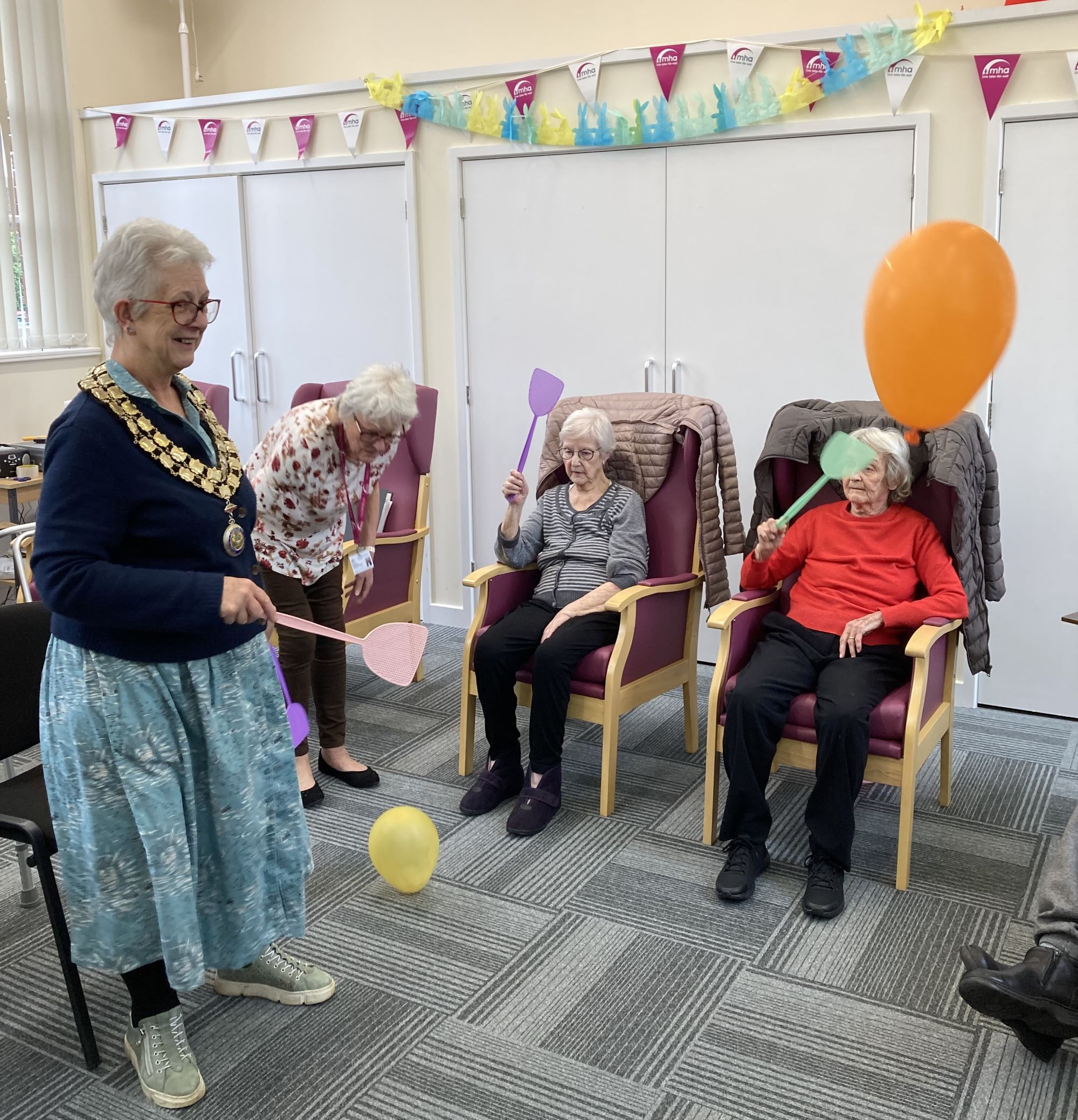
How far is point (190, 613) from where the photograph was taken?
1.68m

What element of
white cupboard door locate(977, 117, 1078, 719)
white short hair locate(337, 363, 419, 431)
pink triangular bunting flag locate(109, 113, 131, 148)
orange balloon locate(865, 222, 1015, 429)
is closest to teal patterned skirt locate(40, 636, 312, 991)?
white short hair locate(337, 363, 419, 431)

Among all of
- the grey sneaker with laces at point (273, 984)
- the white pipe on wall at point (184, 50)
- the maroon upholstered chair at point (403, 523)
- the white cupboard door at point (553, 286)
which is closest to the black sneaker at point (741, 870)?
the grey sneaker with laces at point (273, 984)

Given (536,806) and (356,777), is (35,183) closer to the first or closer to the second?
(356,777)

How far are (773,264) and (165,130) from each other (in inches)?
109

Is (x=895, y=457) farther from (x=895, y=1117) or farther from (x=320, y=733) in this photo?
(x=320, y=733)

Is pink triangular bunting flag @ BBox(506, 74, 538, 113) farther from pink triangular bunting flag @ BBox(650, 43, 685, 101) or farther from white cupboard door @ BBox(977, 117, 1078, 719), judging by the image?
white cupboard door @ BBox(977, 117, 1078, 719)

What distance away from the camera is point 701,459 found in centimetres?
315

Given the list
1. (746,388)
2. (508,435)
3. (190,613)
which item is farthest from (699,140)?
(190,613)

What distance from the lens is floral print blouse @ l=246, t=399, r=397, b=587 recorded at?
274 centimetres

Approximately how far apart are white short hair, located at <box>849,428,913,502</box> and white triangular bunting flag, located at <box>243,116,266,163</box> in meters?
3.03

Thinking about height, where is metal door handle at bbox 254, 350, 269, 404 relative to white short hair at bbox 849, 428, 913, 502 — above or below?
above

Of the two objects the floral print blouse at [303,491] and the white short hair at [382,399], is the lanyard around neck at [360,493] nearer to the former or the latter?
the floral print blouse at [303,491]

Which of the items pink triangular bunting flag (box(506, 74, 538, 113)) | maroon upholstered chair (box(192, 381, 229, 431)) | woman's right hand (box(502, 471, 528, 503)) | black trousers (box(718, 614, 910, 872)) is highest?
pink triangular bunting flag (box(506, 74, 538, 113))

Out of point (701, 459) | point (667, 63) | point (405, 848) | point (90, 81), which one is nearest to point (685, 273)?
point (667, 63)
